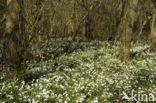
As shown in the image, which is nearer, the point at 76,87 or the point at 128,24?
the point at 76,87

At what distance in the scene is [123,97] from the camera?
605cm

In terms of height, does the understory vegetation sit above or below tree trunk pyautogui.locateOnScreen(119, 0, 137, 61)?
below

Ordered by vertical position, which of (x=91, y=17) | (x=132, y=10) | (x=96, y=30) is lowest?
(x=96, y=30)

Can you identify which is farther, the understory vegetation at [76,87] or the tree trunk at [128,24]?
the tree trunk at [128,24]

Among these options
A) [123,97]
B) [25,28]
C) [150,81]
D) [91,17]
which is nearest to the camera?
[123,97]

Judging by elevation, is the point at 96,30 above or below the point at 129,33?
below

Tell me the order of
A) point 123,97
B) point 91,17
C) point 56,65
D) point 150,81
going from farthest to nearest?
point 91,17 < point 56,65 < point 150,81 < point 123,97

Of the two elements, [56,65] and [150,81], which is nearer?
[150,81]

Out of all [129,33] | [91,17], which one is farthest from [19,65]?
[91,17]

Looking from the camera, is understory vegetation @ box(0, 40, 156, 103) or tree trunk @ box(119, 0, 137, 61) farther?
tree trunk @ box(119, 0, 137, 61)

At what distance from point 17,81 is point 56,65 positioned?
137 inches

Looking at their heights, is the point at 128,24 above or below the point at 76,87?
above

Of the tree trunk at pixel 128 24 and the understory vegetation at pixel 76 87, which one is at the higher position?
the tree trunk at pixel 128 24

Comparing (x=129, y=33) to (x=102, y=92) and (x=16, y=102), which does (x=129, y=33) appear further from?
(x=16, y=102)
